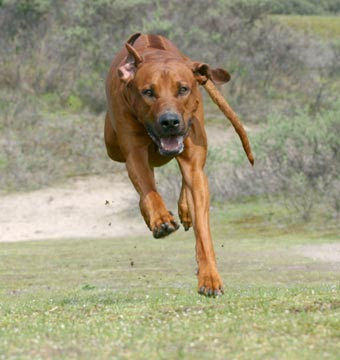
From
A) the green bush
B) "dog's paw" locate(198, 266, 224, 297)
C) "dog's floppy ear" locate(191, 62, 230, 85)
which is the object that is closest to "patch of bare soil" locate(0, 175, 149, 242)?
the green bush

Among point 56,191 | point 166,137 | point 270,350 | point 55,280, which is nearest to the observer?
point 270,350

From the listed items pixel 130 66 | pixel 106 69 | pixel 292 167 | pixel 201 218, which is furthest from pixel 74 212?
pixel 201 218

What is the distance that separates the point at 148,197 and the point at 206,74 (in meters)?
1.33

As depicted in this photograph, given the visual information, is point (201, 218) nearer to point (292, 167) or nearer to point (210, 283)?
point (210, 283)

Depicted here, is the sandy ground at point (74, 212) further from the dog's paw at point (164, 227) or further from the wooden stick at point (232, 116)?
the dog's paw at point (164, 227)

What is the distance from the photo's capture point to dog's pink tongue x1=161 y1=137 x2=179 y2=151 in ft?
31.0

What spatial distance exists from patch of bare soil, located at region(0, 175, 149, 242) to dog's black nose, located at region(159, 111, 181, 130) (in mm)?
19081

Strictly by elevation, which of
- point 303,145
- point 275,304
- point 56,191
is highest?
point 275,304

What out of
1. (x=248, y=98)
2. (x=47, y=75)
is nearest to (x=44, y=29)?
(x=47, y=75)

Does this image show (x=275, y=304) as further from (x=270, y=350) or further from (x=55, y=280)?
(x=55, y=280)

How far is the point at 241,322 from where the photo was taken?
764 cm

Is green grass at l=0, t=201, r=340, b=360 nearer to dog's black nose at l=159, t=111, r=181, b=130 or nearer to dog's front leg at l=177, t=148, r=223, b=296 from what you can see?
dog's front leg at l=177, t=148, r=223, b=296

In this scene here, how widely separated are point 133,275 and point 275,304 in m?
9.34

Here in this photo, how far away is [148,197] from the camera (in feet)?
30.9
